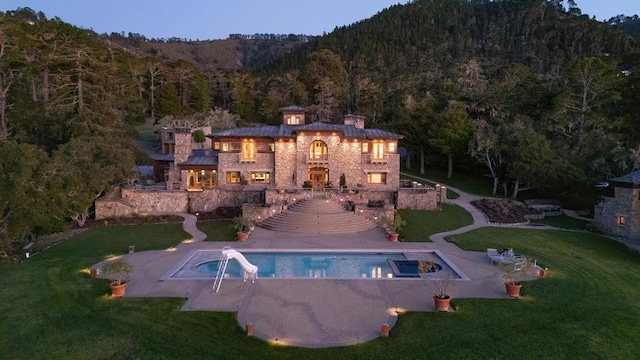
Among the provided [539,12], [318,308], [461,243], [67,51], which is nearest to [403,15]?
[539,12]

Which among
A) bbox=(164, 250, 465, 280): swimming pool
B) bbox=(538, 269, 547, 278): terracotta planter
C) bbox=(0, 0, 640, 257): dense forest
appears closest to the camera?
bbox=(538, 269, 547, 278): terracotta planter

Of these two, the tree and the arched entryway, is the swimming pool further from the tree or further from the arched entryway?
the tree

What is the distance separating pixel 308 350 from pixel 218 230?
17.5 metres

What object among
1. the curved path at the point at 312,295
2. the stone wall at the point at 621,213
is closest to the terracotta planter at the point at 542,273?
the curved path at the point at 312,295

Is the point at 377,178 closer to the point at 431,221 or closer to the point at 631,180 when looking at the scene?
the point at 431,221

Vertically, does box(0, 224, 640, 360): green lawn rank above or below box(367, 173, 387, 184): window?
below

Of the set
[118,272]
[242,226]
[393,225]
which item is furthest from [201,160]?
[118,272]

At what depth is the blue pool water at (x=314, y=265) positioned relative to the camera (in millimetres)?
18766

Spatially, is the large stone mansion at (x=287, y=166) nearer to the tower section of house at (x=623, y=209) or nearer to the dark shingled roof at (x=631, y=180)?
the tower section of house at (x=623, y=209)

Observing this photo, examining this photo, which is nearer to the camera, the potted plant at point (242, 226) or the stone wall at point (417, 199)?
the potted plant at point (242, 226)

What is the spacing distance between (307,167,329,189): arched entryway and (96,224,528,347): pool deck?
15.7m

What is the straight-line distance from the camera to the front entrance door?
3550 centimetres

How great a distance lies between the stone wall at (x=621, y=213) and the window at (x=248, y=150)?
86.2 feet

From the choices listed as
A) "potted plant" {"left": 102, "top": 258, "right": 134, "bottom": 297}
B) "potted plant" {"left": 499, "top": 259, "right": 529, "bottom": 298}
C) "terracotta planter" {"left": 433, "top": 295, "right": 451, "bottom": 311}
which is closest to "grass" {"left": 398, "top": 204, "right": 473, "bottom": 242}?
"potted plant" {"left": 499, "top": 259, "right": 529, "bottom": 298}
